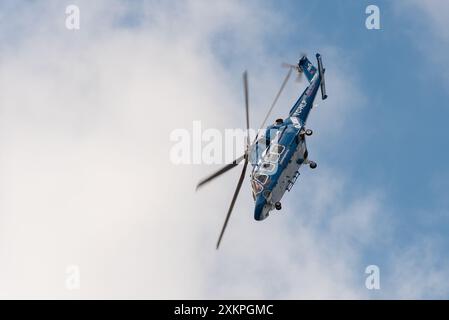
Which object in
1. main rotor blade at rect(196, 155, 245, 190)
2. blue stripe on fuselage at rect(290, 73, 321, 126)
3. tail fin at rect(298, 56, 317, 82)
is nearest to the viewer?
main rotor blade at rect(196, 155, 245, 190)

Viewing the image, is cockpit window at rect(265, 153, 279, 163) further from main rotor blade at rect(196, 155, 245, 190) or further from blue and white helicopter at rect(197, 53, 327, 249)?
main rotor blade at rect(196, 155, 245, 190)

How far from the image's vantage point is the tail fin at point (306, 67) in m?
118

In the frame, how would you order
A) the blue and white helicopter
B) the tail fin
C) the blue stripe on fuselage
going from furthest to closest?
1. the tail fin
2. the blue stripe on fuselage
3. the blue and white helicopter

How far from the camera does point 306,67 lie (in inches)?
4705

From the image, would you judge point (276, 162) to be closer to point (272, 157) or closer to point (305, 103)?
point (272, 157)

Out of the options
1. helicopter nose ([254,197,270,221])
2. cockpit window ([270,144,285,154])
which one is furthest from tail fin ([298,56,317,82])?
helicopter nose ([254,197,270,221])

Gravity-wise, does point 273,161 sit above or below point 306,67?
below

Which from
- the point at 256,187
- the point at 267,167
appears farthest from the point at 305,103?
the point at 256,187

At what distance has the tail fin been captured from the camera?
118 m

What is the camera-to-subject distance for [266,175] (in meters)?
100

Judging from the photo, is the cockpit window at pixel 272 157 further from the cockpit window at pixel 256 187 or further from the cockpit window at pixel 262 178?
the cockpit window at pixel 256 187

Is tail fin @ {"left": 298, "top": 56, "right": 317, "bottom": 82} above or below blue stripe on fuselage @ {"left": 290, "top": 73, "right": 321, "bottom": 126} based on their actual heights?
above
